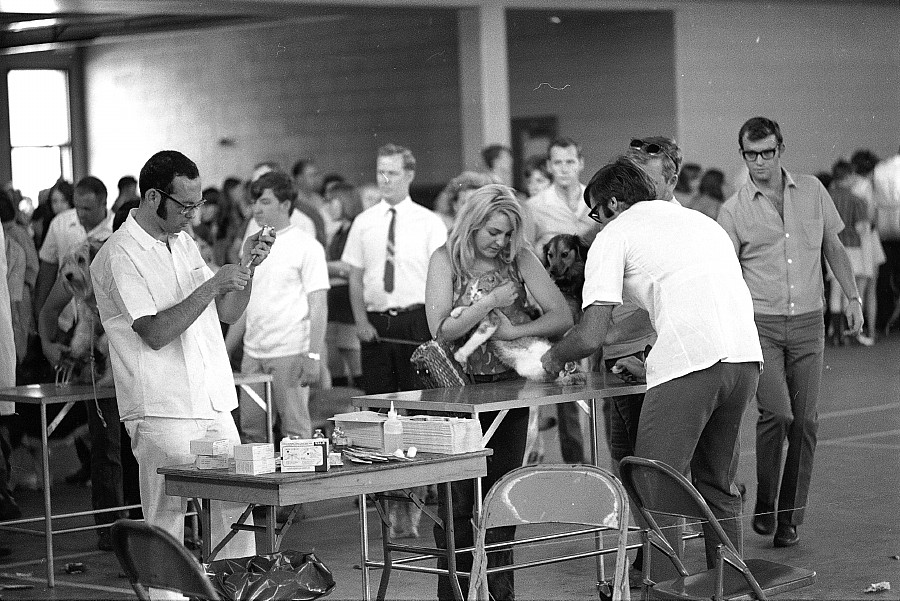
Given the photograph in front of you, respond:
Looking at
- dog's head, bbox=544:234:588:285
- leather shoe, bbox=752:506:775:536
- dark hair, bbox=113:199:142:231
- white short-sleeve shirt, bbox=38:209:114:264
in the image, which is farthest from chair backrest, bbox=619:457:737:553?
white short-sleeve shirt, bbox=38:209:114:264

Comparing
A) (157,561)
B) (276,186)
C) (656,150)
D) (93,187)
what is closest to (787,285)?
(656,150)

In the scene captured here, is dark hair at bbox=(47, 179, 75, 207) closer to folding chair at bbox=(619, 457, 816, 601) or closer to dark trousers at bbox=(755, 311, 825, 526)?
dark trousers at bbox=(755, 311, 825, 526)

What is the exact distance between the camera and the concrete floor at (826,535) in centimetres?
511

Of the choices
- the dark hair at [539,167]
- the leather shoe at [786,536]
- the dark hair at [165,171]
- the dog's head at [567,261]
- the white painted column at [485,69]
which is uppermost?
the white painted column at [485,69]

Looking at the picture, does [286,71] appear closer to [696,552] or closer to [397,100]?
[397,100]

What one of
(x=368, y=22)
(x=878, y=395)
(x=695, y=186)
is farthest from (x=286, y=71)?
(x=878, y=395)

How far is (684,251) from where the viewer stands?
453 centimetres

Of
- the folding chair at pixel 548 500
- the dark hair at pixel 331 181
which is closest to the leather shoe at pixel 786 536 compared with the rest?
the folding chair at pixel 548 500

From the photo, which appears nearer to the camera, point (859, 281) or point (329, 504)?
point (859, 281)

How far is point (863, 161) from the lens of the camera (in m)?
7.37

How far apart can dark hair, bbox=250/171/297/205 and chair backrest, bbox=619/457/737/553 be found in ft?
10.9

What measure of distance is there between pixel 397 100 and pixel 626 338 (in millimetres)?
11705

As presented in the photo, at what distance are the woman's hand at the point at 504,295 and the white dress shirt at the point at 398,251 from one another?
2.05 meters

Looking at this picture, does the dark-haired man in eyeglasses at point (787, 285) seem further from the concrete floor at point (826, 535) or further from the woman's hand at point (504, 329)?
the woman's hand at point (504, 329)
